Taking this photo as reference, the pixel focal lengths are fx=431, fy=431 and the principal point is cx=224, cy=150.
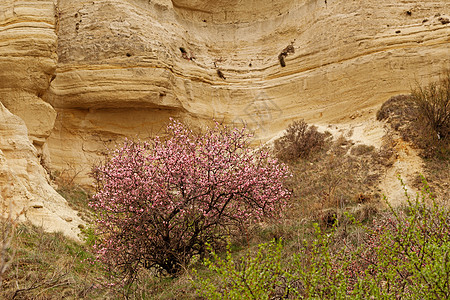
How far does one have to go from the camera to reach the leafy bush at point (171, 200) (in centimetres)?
679

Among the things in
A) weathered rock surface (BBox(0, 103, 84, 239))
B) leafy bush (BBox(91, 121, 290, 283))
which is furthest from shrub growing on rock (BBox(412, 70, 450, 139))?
weathered rock surface (BBox(0, 103, 84, 239))

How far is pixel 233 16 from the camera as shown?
23.8 m

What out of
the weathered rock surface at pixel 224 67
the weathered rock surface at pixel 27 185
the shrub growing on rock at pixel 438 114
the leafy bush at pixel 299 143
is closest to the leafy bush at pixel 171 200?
the weathered rock surface at pixel 27 185

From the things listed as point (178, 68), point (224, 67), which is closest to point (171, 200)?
point (178, 68)

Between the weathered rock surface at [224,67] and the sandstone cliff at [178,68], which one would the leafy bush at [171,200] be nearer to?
the sandstone cliff at [178,68]

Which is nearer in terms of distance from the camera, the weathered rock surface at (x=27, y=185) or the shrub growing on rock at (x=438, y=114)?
the weathered rock surface at (x=27, y=185)

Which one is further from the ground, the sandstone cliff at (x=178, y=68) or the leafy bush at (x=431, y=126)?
the sandstone cliff at (x=178, y=68)

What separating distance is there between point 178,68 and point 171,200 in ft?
43.9

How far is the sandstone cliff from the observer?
14.9 m

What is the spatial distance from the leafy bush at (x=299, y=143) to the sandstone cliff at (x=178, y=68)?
2168 millimetres

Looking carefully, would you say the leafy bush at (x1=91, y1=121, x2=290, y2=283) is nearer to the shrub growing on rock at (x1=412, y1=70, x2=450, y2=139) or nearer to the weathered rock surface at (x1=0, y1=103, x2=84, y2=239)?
the weathered rock surface at (x1=0, y1=103, x2=84, y2=239)

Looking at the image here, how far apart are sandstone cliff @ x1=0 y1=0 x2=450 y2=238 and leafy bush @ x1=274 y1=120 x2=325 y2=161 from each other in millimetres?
2168

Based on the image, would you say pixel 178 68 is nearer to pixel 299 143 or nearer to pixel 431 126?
pixel 299 143

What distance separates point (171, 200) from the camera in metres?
6.94
